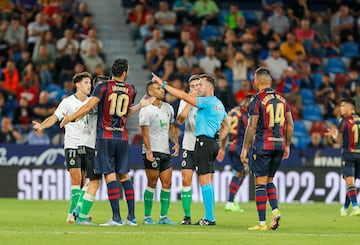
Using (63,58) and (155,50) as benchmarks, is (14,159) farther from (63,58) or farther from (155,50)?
(155,50)

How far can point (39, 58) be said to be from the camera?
96.3 feet

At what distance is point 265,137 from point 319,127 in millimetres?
12354

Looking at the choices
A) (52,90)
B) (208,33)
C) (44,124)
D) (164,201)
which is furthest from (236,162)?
(208,33)

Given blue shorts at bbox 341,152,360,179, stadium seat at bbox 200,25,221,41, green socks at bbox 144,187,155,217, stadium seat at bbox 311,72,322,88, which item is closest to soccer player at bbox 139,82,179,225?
green socks at bbox 144,187,155,217

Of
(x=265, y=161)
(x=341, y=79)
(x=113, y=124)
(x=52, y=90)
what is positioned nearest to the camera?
(x=265, y=161)

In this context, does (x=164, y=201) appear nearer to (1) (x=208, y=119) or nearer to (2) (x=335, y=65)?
(1) (x=208, y=119)

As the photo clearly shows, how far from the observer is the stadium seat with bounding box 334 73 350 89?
3080cm

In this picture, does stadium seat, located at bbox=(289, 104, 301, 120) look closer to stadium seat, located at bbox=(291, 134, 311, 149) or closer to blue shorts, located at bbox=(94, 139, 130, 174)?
stadium seat, located at bbox=(291, 134, 311, 149)

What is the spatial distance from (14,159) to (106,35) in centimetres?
717

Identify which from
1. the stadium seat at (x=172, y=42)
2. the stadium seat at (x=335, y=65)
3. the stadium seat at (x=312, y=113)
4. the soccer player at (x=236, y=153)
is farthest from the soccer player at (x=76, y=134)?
the stadium seat at (x=335, y=65)

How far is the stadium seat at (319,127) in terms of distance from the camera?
2834 cm

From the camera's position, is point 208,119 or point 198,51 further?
point 198,51

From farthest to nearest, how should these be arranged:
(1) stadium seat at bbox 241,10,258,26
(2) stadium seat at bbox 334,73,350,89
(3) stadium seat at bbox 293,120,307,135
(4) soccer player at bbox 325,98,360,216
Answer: (1) stadium seat at bbox 241,10,258,26, (2) stadium seat at bbox 334,73,350,89, (3) stadium seat at bbox 293,120,307,135, (4) soccer player at bbox 325,98,360,216

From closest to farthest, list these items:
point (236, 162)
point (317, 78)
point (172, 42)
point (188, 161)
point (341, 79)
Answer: point (188, 161), point (236, 162), point (341, 79), point (172, 42), point (317, 78)
